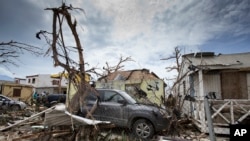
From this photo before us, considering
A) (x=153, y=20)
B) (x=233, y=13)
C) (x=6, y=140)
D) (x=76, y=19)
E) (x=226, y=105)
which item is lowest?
(x=6, y=140)

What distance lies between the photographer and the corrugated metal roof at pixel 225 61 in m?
11.2

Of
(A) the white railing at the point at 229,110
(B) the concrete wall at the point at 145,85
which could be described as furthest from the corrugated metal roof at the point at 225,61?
(B) the concrete wall at the point at 145,85

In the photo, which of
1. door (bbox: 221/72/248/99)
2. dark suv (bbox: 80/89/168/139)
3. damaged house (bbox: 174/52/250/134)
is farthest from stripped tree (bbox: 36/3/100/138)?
door (bbox: 221/72/248/99)

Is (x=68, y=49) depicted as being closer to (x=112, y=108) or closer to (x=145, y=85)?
(x=112, y=108)

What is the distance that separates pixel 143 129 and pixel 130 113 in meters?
0.86

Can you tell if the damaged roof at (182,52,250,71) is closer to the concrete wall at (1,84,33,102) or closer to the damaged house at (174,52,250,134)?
the damaged house at (174,52,250,134)

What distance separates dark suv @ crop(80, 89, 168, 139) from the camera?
758cm

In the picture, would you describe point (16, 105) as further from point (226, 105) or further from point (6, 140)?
point (226, 105)

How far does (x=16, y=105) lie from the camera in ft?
60.0

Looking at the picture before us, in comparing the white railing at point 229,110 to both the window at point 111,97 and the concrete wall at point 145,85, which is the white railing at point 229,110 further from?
the concrete wall at point 145,85

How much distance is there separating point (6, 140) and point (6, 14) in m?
5.76

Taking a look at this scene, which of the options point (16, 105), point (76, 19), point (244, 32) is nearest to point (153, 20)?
point (76, 19)

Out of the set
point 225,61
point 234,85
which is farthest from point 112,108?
point 225,61

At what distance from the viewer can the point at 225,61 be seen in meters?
12.8
